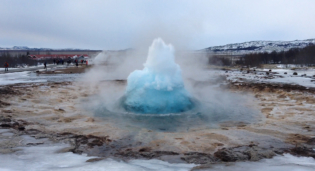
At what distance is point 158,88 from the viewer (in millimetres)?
7828

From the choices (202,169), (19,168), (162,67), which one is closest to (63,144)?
(19,168)

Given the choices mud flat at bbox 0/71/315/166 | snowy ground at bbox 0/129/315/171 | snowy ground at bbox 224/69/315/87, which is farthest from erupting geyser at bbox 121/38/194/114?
snowy ground at bbox 224/69/315/87

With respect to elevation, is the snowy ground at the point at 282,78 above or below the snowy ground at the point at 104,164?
above

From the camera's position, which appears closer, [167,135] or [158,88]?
[167,135]

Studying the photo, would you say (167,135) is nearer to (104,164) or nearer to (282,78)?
(104,164)

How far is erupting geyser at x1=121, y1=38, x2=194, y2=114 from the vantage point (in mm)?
7777

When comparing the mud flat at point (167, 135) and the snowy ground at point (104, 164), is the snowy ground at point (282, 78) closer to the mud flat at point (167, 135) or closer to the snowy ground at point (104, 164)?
the mud flat at point (167, 135)

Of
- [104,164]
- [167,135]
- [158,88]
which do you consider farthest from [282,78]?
[104,164]

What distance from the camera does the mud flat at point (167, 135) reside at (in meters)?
4.33

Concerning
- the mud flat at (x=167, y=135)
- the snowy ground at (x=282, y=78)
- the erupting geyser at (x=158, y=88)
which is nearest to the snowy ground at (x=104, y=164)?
the mud flat at (x=167, y=135)

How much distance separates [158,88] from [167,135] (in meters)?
2.60

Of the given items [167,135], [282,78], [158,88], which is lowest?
[167,135]

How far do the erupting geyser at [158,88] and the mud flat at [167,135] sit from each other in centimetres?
132

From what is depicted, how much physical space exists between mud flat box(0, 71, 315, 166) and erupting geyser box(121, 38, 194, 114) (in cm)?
132
